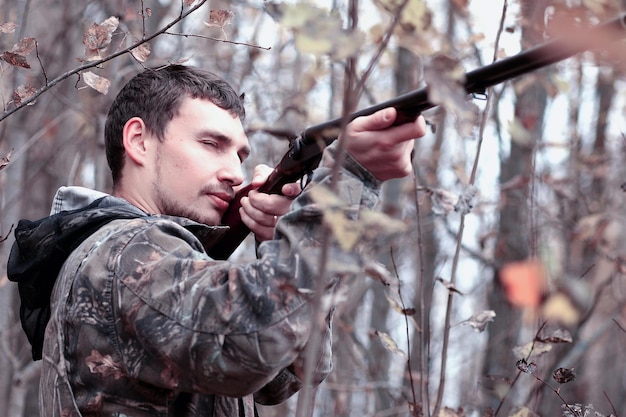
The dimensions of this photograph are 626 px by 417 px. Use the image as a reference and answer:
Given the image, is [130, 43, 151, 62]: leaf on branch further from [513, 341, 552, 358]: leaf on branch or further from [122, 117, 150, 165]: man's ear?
[513, 341, 552, 358]: leaf on branch

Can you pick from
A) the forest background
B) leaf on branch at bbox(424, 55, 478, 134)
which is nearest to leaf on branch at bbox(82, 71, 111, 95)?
the forest background

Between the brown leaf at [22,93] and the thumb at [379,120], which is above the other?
the brown leaf at [22,93]

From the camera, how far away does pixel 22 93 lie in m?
2.58

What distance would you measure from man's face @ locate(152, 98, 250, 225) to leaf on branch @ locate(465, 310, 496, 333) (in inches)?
40.1

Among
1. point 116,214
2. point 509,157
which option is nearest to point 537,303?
point 116,214

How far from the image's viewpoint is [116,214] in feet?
7.82

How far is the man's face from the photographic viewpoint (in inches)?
107

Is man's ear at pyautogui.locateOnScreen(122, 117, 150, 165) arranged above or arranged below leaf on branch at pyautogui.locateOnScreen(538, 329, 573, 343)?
above

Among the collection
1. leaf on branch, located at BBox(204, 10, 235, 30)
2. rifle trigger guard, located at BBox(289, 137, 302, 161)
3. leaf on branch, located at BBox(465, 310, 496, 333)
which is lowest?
leaf on branch, located at BBox(465, 310, 496, 333)

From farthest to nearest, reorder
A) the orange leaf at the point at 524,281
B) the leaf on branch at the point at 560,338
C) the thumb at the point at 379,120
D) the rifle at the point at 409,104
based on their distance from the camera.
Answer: the orange leaf at the point at 524,281
the leaf on branch at the point at 560,338
the thumb at the point at 379,120
the rifle at the point at 409,104

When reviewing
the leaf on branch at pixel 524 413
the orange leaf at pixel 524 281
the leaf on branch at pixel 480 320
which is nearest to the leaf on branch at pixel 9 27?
the leaf on branch at pixel 480 320

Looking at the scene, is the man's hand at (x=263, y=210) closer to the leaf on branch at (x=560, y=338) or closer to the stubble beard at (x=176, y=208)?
the stubble beard at (x=176, y=208)

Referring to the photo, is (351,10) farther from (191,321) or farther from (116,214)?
(116,214)

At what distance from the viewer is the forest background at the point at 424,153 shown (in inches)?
100
